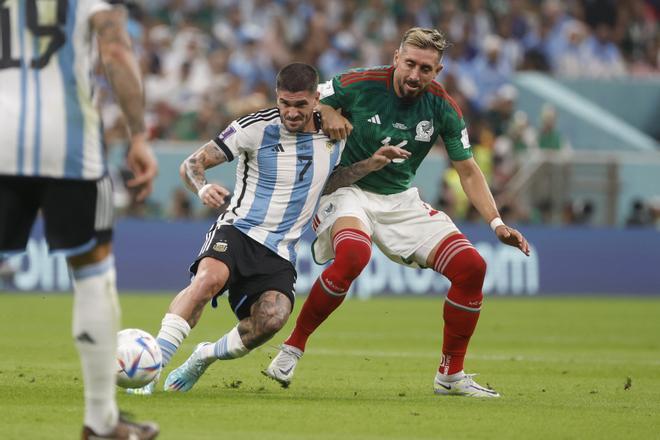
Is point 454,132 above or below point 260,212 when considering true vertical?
above

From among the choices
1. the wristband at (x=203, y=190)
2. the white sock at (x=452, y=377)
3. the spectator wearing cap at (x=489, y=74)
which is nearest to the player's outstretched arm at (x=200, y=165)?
the wristband at (x=203, y=190)

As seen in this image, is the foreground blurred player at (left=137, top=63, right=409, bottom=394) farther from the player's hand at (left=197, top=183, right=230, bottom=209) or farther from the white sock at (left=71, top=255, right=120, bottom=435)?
the white sock at (left=71, top=255, right=120, bottom=435)

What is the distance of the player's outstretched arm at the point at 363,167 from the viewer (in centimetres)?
852

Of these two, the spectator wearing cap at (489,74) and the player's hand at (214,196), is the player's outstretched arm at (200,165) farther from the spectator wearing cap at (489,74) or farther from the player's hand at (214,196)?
the spectator wearing cap at (489,74)

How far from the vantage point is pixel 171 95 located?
21.5 m

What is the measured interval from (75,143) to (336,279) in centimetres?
323

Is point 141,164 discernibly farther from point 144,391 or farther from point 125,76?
point 144,391

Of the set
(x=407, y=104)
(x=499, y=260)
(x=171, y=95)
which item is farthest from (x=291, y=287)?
(x=171, y=95)

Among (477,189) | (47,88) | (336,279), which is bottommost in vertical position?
(336,279)

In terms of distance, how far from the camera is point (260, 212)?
8.33m

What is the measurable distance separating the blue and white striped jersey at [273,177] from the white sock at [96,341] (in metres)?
2.87

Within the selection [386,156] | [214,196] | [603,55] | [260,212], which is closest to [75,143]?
[214,196]

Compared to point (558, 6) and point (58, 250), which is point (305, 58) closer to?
point (558, 6)

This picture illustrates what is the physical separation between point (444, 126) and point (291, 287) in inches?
63.0
